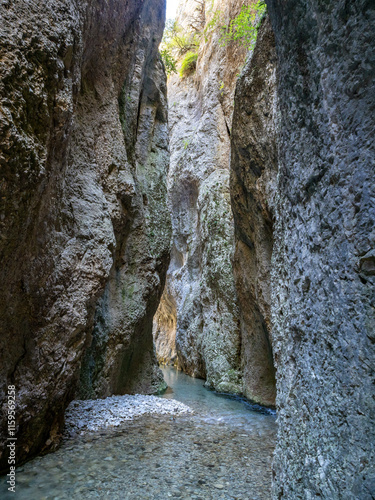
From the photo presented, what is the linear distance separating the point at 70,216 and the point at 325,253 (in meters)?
3.83

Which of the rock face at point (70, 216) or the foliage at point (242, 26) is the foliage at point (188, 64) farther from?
the rock face at point (70, 216)

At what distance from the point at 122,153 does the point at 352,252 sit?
5.96 m

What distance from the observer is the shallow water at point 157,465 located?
306cm

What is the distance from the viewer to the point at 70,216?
4820 mm

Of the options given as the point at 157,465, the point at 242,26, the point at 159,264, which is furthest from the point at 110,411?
the point at 242,26

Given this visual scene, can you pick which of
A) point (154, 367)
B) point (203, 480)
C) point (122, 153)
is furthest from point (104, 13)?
point (154, 367)

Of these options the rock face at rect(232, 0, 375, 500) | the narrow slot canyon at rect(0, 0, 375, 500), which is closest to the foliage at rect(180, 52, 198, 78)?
the narrow slot canyon at rect(0, 0, 375, 500)

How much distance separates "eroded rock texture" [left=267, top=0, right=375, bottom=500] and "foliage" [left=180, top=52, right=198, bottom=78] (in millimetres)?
17794

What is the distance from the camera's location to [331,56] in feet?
6.31

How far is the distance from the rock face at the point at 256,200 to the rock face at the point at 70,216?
7.47 feet

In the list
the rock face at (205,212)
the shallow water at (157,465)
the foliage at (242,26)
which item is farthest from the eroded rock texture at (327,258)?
the rock face at (205,212)

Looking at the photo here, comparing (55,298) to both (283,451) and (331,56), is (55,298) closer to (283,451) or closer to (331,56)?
(283,451)

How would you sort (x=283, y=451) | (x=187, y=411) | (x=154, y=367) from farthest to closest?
(x=154, y=367) < (x=187, y=411) < (x=283, y=451)

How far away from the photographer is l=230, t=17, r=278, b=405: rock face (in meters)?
6.13
